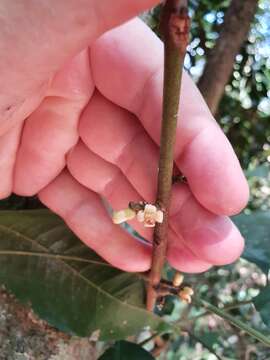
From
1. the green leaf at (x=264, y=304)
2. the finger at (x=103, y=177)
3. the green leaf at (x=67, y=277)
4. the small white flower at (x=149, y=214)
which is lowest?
the green leaf at (x=264, y=304)

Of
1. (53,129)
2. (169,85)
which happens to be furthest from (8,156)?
(169,85)

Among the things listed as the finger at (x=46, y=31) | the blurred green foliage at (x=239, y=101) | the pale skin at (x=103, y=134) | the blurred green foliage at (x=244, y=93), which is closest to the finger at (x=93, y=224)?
the pale skin at (x=103, y=134)

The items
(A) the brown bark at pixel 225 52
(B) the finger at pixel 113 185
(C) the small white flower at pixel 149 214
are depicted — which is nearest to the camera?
(C) the small white flower at pixel 149 214

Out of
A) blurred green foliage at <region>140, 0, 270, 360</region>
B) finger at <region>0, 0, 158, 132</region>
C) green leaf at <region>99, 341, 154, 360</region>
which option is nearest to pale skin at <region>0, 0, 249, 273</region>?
finger at <region>0, 0, 158, 132</region>

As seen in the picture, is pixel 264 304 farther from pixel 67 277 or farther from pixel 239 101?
pixel 239 101

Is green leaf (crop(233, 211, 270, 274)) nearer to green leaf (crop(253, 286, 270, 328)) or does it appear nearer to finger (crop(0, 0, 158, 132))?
green leaf (crop(253, 286, 270, 328))

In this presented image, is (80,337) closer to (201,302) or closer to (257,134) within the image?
(201,302)

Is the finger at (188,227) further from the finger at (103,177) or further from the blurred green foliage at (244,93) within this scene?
the blurred green foliage at (244,93)

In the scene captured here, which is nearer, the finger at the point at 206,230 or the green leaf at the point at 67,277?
the finger at the point at 206,230
